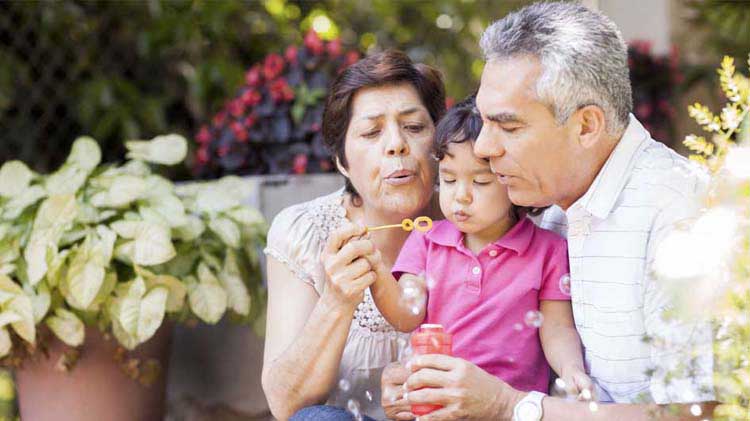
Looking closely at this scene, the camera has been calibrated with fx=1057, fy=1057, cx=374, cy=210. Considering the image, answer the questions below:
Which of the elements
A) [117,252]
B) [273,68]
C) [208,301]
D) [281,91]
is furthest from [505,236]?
[273,68]

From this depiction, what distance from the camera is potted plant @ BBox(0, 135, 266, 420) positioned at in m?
2.96

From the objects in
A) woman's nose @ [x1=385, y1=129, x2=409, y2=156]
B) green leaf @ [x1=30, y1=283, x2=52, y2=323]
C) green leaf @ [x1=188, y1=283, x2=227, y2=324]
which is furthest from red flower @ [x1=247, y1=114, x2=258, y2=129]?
woman's nose @ [x1=385, y1=129, x2=409, y2=156]

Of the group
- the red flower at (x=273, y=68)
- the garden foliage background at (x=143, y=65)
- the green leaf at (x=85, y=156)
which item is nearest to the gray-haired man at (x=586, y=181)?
the green leaf at (x=85, y=156)

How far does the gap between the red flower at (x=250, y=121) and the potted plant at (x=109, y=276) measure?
0.57 metres

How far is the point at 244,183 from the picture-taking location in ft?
11.3

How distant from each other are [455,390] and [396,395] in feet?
0.96

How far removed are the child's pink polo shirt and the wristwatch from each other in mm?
205

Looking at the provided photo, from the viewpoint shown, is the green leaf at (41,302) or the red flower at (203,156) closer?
the green leaf at (41,302)

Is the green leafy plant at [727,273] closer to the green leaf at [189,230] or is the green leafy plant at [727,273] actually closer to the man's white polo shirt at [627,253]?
the man's white polo shirt at [627,253]

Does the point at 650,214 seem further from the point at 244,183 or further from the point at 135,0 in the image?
the point at 135,0

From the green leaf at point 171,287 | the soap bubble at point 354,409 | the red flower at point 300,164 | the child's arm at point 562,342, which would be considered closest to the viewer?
the child's arm at point 562,342

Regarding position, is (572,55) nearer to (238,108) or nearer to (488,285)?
(488,285)

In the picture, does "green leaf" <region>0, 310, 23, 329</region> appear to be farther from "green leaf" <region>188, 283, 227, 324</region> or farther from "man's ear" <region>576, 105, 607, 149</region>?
"man's ear" <region>576, 105, 607, 149</region>

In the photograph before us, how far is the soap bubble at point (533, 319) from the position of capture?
7.55ft
